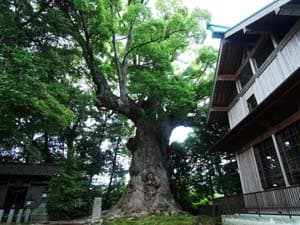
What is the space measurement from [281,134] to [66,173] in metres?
12.5

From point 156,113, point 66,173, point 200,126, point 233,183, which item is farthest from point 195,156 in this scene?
point 66,173

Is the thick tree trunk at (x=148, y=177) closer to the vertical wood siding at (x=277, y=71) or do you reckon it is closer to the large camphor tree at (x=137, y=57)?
the large camphor tree at (x=137, y=57)

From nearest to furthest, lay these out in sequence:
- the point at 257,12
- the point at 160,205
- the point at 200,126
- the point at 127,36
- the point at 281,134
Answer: the point at 281,134, the point at 257,12, the point at 160,205, the point at 127,36, the point at 200,126

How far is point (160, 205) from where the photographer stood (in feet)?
39.9

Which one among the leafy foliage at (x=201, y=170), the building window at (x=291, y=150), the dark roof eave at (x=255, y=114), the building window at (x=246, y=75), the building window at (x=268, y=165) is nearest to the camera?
the dark roof eave at (x=255, y=114)

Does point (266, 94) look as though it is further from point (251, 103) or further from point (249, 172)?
point (249, 172)

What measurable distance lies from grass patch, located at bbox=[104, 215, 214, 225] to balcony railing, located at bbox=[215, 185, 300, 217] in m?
2.16

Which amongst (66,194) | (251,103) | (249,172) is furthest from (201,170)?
(66,194)

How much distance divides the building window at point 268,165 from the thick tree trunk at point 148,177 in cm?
589

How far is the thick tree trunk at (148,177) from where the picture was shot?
12219mm

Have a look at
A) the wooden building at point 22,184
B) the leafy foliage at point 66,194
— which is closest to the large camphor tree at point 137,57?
the leafy foliage at point 66,194

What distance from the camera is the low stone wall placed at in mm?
5161

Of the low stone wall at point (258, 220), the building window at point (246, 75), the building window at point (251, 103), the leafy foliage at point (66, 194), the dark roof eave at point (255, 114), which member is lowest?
the low stone wall at point (258, 220)

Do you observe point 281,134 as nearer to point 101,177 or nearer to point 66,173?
point 66,173
